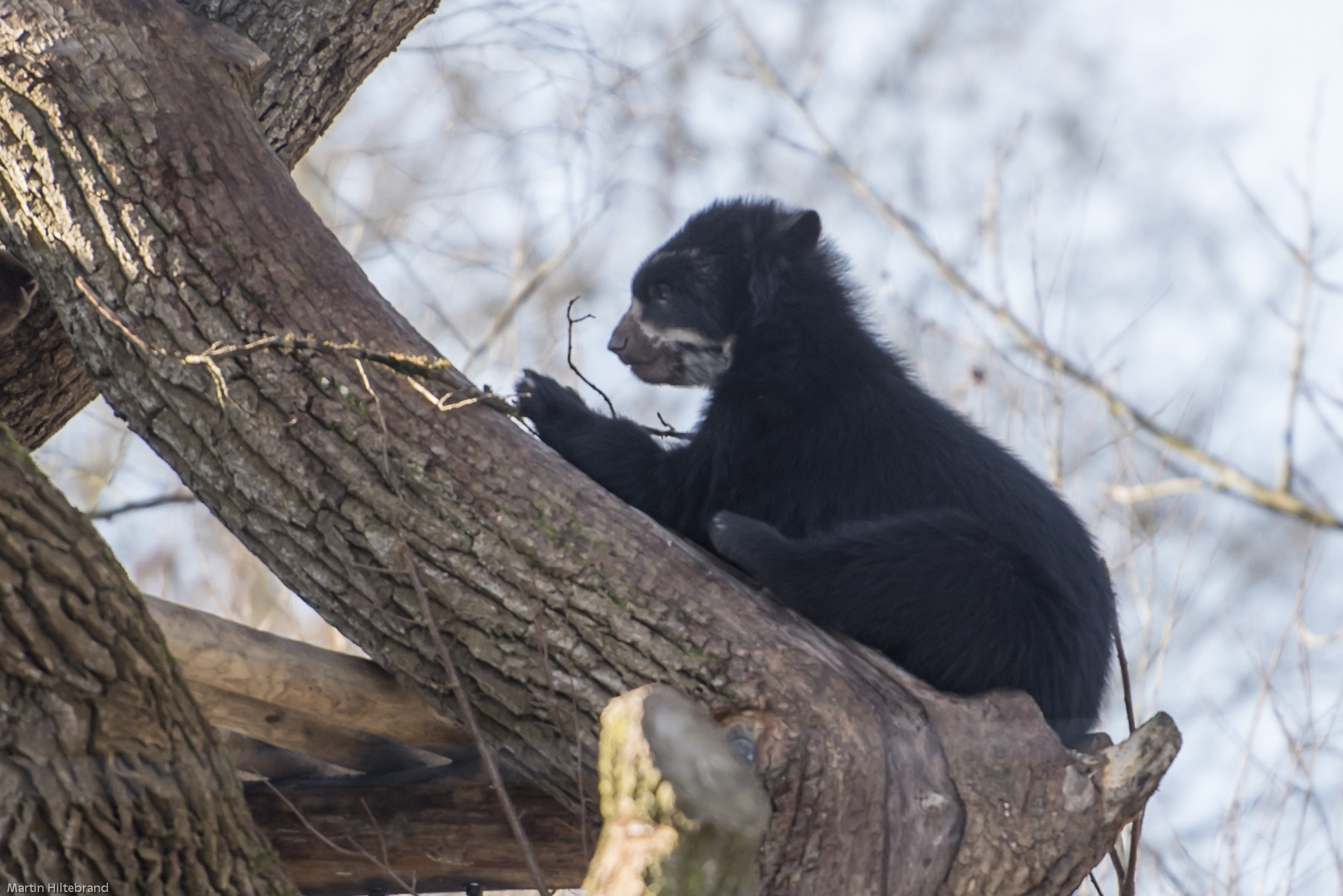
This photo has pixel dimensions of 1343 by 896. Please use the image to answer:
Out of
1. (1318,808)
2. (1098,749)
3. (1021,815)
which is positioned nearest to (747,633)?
(1021,815)

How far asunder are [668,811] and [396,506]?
1.32 meters

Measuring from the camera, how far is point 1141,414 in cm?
1049

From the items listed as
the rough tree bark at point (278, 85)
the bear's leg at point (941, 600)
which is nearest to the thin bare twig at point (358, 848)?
the bear's leg at point (941, 600)

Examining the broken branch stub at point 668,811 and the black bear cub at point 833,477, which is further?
the black bear cub at point 833,477

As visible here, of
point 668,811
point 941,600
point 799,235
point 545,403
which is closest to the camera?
point 668,811

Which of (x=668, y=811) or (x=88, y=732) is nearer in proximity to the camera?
(x=668, y=811)

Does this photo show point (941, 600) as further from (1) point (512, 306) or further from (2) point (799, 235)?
(1) point (512, 306)

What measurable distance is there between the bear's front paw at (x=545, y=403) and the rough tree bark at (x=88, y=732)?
7.09 ft

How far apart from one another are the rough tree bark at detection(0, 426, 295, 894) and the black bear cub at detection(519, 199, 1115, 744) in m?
1.69

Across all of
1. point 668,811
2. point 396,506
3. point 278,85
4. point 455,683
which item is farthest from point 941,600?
point 278,85

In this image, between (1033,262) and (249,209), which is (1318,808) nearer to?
(1033,262)

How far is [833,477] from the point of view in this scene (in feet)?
13.7

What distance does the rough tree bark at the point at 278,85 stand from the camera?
13.4ft

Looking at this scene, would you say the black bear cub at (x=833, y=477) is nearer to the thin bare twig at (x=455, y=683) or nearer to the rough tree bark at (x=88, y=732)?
the thin bare twig at (x=455, y=683)
